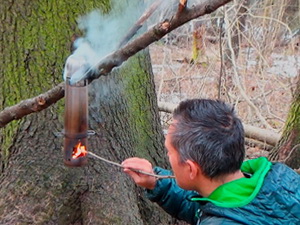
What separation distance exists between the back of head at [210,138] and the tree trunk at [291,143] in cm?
188

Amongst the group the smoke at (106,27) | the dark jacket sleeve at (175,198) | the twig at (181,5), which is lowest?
the dark jacket sleeve at (175,198)

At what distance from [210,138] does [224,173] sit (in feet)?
0.41

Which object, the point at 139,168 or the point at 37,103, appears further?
the point at 139,168

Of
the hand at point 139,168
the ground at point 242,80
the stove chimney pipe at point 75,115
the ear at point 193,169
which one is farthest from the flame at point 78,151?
A: the ground at point 242,80

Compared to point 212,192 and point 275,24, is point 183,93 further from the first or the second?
point 212,192

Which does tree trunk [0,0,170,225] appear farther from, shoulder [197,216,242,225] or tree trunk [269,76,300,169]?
tree trunk [269,76,300,169]

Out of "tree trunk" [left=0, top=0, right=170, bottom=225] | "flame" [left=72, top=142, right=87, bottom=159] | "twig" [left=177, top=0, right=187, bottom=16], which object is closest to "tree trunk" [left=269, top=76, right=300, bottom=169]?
"tree trunk" [left=0, top=0, right=170, bottom=225]

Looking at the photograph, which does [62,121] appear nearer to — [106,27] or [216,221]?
[106,27]

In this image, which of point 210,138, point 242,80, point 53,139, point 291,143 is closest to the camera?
point 210,138

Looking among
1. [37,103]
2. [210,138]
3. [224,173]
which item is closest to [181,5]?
[210,138]

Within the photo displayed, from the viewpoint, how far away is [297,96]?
145 inches

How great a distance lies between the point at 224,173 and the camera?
65.1 inches

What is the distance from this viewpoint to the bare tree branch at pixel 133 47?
5.04 feet

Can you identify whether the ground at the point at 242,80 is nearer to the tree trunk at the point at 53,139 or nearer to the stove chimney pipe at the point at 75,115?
the tree trunk at the point at 53,139
